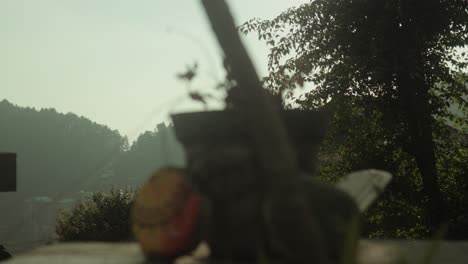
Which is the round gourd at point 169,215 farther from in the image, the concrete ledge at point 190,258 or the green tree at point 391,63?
the green tree at point 391,63

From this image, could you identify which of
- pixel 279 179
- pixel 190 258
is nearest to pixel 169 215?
pixel 190 258

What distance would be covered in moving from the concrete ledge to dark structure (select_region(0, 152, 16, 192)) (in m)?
13.7

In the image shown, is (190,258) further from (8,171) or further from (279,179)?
(8,171)

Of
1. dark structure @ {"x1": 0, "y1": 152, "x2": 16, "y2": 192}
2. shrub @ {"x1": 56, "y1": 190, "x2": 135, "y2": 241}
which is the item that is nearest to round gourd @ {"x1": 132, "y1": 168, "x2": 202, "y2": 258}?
dark structure @ {"x1": 0, "y1": 152, "x2": 16, "y2": 192}

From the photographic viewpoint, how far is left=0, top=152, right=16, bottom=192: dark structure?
14.7 metres

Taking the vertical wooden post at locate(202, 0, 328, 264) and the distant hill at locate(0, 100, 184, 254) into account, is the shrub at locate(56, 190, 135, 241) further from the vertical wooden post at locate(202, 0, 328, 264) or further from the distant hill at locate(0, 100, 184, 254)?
the distant hill at locate(0, 100, 184, 254)

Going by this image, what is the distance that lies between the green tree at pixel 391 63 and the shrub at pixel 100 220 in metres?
8.12

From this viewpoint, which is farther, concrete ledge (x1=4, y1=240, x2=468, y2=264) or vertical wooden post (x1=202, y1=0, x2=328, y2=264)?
concrete ledge (x1=4, y1=240, x2=468, y2=264)

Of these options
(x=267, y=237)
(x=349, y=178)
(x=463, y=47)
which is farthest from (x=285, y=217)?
(x=463, y=47)

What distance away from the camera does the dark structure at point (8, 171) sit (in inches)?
580

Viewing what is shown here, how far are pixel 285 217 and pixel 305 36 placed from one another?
1139 cm

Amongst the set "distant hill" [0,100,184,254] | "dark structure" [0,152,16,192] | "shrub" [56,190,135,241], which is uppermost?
"distant hill" [0,100,184,254]

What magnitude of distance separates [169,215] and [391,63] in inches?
382

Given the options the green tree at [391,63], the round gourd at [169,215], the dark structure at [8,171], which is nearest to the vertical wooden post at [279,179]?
the round gourd at [169,215]
